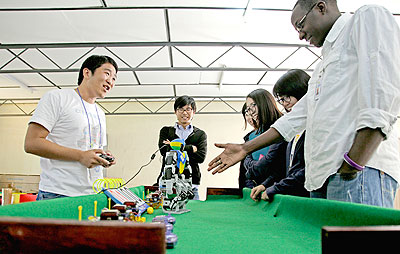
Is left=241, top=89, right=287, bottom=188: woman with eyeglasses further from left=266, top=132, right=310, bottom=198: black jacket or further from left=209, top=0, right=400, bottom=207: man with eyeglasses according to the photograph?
left=209, top=0, right=400, bottom=207: man with eyeglasses

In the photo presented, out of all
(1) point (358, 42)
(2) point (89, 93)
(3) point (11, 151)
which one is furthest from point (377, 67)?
(3) point (11, 151)

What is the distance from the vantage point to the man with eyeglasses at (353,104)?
982 mm

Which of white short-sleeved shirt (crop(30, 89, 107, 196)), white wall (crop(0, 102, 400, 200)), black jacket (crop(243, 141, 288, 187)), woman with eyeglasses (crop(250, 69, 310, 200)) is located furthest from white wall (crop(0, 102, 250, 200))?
white short-sleeved shirt (crop(30, 89, 107, 196))

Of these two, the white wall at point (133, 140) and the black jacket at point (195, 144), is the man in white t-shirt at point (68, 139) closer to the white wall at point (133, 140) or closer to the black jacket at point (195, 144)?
the black jacket at point (195, 144)

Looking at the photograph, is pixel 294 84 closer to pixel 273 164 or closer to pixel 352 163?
pixel 273 164

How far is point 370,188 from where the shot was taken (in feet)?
3.40

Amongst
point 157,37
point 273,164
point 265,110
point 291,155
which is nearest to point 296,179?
point 291,155

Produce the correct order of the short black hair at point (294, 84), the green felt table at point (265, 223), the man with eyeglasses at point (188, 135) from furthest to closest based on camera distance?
the man with eyeglasses at point (188, 135) → the short black hair at point (294, 84) → the green felt table at point (265, 223)

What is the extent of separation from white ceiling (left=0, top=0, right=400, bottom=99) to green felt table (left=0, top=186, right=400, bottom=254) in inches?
128

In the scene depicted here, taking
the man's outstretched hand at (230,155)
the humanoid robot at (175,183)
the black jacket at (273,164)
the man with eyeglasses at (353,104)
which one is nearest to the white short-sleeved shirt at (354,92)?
the man with eyeglasses at (353,104)

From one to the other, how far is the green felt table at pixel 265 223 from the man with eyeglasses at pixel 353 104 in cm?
12

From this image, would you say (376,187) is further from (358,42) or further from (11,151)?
(11,151)

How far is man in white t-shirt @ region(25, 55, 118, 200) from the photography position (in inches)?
57.3

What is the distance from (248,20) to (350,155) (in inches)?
144
